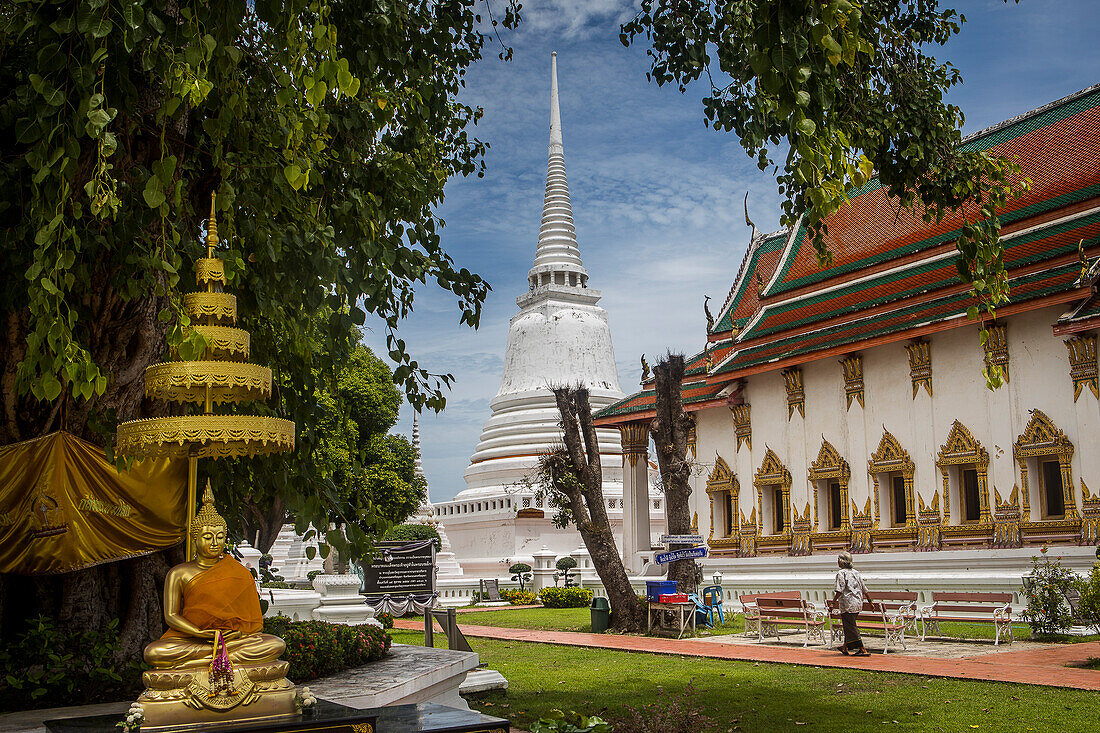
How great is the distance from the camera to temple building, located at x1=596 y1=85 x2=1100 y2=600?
17031 millimetres

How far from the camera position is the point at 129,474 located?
25.1 feet

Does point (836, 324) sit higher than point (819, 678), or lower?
higher

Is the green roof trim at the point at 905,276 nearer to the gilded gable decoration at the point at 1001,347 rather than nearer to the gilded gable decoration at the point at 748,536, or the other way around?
the gilded gable decoration at the point at 1001,347

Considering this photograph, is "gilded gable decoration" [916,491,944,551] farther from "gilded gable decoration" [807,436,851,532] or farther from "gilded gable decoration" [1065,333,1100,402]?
"gilded gable decoration" [1065,333,1100,402]

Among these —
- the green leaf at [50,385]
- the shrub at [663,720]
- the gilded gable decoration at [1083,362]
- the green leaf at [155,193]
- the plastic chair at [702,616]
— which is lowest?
the plastic chair at [702,616]

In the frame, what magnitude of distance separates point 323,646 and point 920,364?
14358mm

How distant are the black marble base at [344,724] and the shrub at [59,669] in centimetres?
160

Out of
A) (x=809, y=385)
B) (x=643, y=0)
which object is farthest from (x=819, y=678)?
(x=809, y=385)

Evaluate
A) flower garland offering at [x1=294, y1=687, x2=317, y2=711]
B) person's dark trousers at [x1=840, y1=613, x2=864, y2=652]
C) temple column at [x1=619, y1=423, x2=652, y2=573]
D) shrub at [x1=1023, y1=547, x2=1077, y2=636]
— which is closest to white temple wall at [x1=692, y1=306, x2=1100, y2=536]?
temple column at [x1=619, y1=423, x2=652, y2=573]

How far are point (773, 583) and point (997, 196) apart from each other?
13.8 metres

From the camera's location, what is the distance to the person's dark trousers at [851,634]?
12352 millimetres

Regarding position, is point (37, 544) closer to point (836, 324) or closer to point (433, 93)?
point (433, 93)

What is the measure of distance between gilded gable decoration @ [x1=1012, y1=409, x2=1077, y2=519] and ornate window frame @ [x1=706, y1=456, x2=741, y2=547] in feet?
23.2

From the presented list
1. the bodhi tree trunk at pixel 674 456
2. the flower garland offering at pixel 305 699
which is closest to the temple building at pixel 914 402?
the bodhi tree trunk at pixel 674 456
